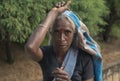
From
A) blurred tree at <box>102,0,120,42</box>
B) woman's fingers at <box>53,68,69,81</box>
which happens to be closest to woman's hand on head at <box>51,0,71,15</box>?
woman's fingers at <box>53,68,69,81</box>

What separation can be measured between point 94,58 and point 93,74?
9 cm

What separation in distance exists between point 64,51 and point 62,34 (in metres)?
0.10

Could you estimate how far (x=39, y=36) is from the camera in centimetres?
216

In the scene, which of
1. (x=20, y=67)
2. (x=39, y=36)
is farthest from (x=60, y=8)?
(x=20, y=67)

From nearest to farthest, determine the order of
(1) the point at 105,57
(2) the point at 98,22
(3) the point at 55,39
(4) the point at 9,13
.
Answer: (3) the point at 55,39
(4) the point at 9,13
(2) the point at 98,22
(1) the point at 105,57

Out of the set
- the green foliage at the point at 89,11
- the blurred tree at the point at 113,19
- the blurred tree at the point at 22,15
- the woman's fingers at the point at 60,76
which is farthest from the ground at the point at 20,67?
the woman's fingers at the point at 60,76

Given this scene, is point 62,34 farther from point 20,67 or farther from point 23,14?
point 20,67

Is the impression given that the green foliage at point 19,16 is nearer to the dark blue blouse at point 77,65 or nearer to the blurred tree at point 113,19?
the blurred tree at point 113,19

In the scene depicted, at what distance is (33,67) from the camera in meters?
10.5

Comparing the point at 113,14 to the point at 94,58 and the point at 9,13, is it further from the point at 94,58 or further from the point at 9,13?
the point at 94,58

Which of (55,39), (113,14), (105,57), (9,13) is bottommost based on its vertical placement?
(105,57)

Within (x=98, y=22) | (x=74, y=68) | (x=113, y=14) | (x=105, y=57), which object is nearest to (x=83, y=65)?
(x=74, y=68)

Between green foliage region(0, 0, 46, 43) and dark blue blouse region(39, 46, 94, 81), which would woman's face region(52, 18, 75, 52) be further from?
green foliage region(0, 0, 46, 43)

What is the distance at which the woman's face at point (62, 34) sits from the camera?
7.29ft
